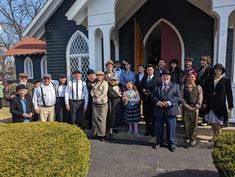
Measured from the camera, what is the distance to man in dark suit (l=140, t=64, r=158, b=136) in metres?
5.78

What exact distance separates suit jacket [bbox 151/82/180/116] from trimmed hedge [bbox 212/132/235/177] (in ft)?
6.54

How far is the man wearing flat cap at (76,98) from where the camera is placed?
6236 mm

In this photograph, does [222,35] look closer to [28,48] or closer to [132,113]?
[132,113]

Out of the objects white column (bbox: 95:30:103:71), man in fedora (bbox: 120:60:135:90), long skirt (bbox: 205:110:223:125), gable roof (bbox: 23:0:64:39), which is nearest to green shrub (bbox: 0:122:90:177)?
man in fedora (bbox: 120:60:135:90)

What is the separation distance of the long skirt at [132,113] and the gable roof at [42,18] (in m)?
6.76

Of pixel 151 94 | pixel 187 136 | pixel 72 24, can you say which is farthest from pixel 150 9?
pixel 187 136

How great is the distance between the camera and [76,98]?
6250 millimetres

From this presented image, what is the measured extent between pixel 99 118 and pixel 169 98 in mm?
1909

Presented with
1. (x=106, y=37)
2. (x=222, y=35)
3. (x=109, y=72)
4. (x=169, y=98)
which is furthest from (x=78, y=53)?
(x=222, y=35)

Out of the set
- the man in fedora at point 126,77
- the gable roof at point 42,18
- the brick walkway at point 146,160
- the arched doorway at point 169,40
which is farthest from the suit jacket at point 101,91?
the gable roof at point 42,18

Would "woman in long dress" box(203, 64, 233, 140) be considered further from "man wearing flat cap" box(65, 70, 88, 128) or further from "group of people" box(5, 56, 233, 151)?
"man wearing flat cap" box(65, 70, 88, 128)

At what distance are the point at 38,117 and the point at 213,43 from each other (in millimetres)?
6142

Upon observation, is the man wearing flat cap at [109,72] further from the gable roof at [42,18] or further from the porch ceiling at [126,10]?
the gable roof at [42,18]

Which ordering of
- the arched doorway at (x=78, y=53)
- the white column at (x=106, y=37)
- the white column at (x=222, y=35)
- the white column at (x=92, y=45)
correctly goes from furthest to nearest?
the arched doorway at (x=78, y=53), the white column at (x=92, y=45), the white column at (x=106, y=37), the white column at (x=222, y=35)
